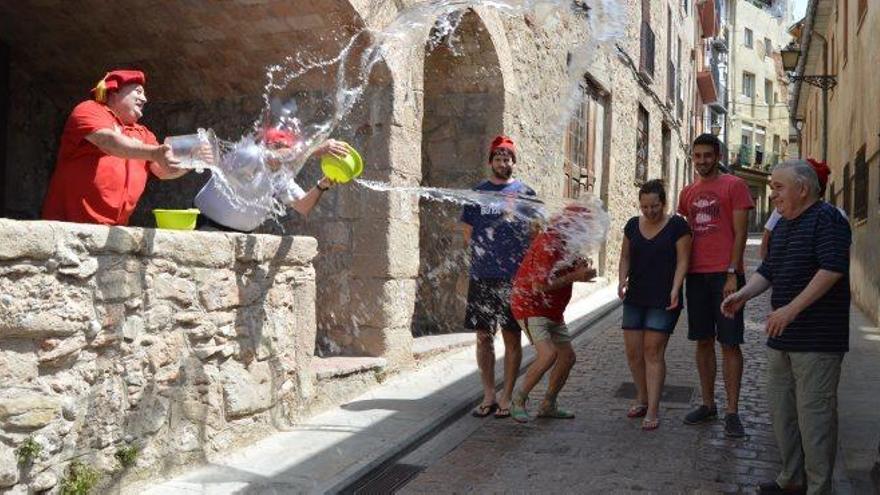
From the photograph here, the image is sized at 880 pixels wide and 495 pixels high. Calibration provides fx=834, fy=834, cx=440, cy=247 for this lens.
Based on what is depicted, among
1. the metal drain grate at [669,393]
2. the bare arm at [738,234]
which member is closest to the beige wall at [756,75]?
the metal drain grate at [669,393]

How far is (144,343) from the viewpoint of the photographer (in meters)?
3.56

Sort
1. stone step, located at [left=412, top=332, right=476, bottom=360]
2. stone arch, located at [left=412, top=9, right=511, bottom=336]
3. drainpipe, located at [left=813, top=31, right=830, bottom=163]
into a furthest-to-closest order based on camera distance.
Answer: drainpipe, located at [left=813, top=31, right=830, bottom=163] < stone arch, located at [left=412, top=9, right=511, bottom=336] < stone step, located at [left=412, top=332, right=476, bottom=360]

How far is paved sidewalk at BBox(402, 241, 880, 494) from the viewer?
3838 millimetres

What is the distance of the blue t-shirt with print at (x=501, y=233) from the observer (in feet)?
16.4

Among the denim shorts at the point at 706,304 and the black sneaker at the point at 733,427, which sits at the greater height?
the denim shorts at the point at 706,304

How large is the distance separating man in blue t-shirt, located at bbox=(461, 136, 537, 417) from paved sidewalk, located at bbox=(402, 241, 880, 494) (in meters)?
0.55

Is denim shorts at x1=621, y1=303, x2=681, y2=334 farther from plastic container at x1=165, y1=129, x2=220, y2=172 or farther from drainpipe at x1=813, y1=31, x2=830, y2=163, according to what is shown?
drainpipe at x1=813, y1=31, x2=830, y2=163

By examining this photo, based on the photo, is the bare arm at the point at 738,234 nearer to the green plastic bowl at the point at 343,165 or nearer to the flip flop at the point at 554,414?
the flip flop at the point at 554,414

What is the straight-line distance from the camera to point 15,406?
2.90 metres

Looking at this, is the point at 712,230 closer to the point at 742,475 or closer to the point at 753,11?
the point at 742,475

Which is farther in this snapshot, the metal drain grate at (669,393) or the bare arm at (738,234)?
the metal drain grate at (669,393)

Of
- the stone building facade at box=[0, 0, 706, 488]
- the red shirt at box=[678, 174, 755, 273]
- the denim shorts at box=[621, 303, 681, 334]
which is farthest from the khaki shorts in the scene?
the stone building facade at box=[0, 0, 706, 488]

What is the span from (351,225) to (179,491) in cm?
294

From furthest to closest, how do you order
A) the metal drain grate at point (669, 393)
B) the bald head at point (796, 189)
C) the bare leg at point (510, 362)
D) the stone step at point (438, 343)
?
the stone step at point (438, 343) < the metal drain grate at point (669, 393) < the bare leg at point (510, 362) < the bald head at point (796, 189)
